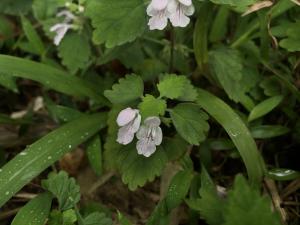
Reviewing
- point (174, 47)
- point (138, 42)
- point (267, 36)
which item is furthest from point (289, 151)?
point (138, 42)

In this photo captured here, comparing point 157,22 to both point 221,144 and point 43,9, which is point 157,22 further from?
point 43,9

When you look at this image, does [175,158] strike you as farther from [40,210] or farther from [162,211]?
[40,210]

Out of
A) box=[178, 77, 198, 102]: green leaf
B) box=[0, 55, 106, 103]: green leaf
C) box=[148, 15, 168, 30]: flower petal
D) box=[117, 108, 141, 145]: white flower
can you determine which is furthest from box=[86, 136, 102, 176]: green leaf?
box=[148, 15, 168, 30]: flower petal

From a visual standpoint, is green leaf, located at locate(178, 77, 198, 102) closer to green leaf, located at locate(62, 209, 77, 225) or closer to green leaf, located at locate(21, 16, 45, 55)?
green leaf, located at locate(62, 209, 77, 225)

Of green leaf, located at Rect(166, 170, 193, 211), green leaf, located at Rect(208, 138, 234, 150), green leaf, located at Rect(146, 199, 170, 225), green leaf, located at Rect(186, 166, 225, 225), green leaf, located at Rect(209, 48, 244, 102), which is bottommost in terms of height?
green leaf, located at Rect(208, 138, 234, 150)

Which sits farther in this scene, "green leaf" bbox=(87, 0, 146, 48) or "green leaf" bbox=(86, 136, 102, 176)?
"green leaf" bbox=(86, 136, 102, 176)

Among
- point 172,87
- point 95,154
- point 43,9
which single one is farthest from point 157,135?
point 43,9

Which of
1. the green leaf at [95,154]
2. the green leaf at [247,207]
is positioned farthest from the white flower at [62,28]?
the green leaf at [247,207]

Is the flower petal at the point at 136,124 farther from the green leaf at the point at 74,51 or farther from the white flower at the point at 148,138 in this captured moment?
the green leaf at the point at 74,51
